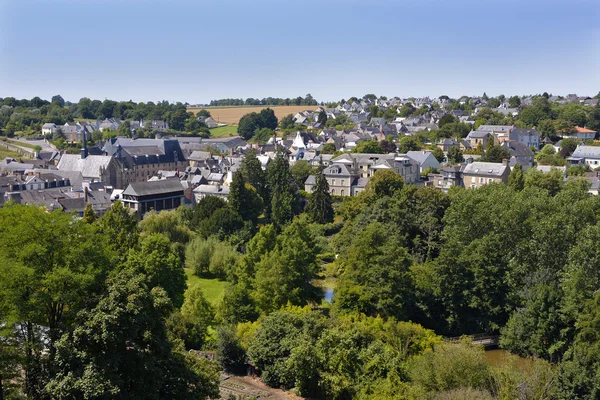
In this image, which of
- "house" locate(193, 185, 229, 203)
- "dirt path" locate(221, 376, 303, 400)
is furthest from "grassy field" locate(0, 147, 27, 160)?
"dirt path" locate(221, 376, 303, 400)

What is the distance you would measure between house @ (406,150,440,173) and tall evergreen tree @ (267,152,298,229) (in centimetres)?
1867

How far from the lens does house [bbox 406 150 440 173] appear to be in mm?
69250

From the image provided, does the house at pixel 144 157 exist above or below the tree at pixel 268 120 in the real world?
below

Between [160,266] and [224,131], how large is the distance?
10521cm

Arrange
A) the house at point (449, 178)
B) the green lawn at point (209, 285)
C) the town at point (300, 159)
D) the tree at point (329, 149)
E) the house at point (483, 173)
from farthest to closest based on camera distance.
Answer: the tree at point (329, 149)
the house at point (449, 178)
the house at point (483, 173)
the town at point (300, 159)
the green lawn at point (209, 285)

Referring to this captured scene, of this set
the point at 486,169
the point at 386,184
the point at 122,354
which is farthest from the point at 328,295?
the point at 486,169

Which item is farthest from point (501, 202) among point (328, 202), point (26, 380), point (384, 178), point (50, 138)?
point (50, 138)

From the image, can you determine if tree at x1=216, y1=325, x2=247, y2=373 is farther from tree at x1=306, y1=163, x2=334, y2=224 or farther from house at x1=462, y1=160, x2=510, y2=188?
house at x1=462, y1=160, x2=510, y2=188

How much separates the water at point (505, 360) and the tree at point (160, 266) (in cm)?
1549

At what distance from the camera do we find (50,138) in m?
102

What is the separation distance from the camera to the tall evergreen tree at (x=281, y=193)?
49.7 m

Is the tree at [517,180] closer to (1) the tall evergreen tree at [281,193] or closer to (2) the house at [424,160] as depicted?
(2) the house at [424,160]

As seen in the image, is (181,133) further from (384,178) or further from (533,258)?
(533,258)

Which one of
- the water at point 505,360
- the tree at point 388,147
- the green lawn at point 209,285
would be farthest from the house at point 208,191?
the water at point 505,360
